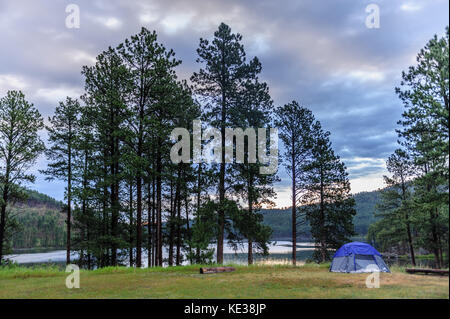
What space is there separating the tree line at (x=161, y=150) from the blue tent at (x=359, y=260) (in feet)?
17.1

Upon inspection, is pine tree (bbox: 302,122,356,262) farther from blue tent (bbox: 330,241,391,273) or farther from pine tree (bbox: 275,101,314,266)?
blue tent (bbox: 330,241,391,273)

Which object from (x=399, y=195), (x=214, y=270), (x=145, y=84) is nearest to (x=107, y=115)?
(x=145, y=84)

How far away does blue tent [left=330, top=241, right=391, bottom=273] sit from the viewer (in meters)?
16.9

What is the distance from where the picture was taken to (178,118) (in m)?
24.4

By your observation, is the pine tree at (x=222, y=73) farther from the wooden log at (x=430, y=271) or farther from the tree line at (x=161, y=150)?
the wooden log at (x=430, y=271)

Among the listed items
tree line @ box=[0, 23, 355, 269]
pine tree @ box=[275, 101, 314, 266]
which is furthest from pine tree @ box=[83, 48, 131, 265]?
pine tree @ box=[275, 101, 314, 266]

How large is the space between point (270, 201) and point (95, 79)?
1601cm

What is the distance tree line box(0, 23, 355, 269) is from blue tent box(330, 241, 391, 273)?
5.22 m

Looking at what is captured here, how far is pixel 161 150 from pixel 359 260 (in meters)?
15.3

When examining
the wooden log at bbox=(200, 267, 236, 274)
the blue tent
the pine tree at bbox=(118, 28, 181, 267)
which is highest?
the pine tree at bbox=(118, 28, 181, 267)

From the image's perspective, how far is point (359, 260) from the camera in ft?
56.2

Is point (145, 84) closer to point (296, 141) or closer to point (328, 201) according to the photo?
point (296, 141)
